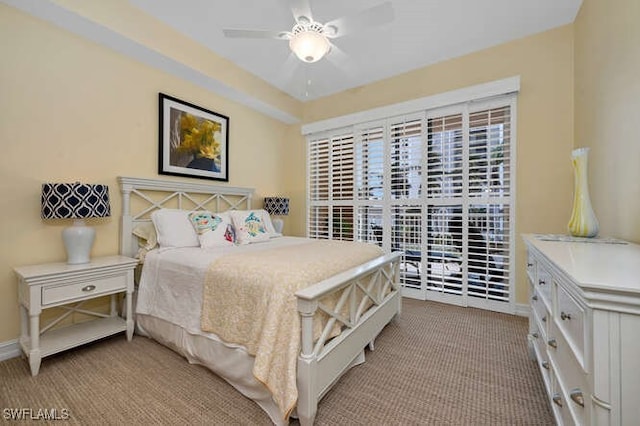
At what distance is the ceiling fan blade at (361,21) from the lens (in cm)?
186

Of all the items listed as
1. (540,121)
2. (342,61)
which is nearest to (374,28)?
(342,61)

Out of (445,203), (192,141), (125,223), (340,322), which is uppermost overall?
(192,141)

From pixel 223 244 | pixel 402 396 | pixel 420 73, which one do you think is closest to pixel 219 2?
pixel 223 244

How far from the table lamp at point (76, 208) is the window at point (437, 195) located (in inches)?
114

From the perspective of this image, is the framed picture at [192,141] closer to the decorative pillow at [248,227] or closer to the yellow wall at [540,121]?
the decorative pillow at [248,227]

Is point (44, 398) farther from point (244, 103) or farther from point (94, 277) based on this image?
point (244, 103)

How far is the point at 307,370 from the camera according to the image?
1379 mm

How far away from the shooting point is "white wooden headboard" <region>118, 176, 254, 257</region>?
2643mm

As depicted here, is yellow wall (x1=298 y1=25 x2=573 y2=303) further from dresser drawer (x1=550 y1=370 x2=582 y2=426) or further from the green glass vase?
dresser drawer (x1=550 y1=370 x2=582 y2=426)

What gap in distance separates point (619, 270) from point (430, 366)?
1.45 m

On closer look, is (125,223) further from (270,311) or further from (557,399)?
(557,399)

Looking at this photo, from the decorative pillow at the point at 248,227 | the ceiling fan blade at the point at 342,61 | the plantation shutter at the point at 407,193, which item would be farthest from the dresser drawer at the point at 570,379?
the ceiling fan blade at the point at 342,61

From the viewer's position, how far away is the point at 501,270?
3.00 metres

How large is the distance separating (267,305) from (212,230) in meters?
1.43
